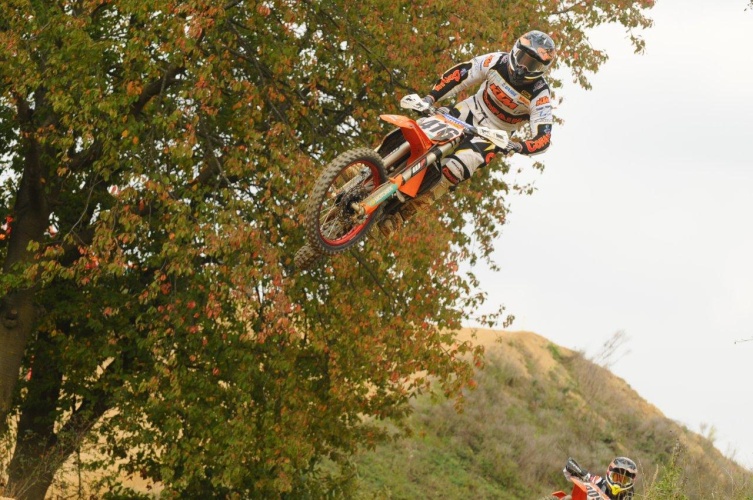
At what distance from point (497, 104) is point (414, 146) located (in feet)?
3.66

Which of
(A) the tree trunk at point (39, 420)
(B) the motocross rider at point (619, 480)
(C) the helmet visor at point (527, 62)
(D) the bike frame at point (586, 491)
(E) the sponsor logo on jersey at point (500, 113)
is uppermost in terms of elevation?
(C) the helmet visor at point (527, 62)

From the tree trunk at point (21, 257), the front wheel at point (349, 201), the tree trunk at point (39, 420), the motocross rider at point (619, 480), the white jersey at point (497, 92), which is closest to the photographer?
the front wheel at point (349, 201)

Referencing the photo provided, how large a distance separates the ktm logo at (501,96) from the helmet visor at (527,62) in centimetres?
37

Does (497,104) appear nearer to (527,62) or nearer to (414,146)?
(527,62)

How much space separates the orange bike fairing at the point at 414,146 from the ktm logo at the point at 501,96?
99 cm

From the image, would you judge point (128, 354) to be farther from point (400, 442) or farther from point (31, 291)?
point (400, 442)

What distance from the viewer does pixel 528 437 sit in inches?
1158

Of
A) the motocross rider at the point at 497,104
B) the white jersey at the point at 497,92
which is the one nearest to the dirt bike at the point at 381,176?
the motocross rider at the point at 497,104

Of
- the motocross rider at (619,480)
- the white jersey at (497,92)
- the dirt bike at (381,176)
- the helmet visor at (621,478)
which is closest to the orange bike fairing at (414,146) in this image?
the dirt bike at (381,176)

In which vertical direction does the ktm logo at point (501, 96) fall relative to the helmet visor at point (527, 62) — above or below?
below

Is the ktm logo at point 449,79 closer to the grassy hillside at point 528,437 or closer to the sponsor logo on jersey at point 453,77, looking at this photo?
the sponsor logo on jersey at point 453,77

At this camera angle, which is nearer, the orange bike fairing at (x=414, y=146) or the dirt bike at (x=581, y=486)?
the orange bike fairing at (x=414, y=146)

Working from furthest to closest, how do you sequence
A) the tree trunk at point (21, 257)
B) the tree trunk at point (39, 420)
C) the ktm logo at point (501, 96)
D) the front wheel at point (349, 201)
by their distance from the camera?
A: the tree trunk at point (39, 420) → the tree trunk at point (21, 257) → the ktm logo at point (501, 96) → the front wheel at point (349, 201)

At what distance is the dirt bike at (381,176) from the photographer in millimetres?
9391
